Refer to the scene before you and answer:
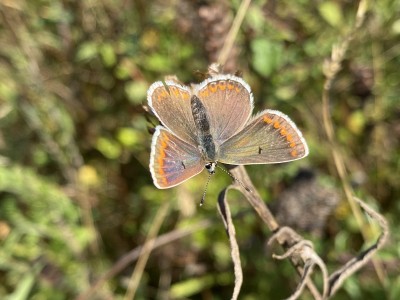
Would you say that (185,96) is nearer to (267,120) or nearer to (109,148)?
(267,120)

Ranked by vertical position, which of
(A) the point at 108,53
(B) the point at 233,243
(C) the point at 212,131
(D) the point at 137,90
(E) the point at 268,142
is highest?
(A) the point at 108,53

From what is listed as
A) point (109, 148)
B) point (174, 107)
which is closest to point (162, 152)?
point (174, 107)

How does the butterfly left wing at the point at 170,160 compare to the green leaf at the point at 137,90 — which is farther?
the green leaf at the point at 137,90

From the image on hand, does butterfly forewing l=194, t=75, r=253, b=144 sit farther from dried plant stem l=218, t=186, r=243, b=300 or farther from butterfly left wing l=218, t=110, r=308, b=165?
dried plant stem l=218, t=186, r=243, b=300

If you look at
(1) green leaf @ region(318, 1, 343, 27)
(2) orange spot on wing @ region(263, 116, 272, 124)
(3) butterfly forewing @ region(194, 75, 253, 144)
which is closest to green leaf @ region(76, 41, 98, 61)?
(1) green leaf @ region(318, 1, 343, 27)

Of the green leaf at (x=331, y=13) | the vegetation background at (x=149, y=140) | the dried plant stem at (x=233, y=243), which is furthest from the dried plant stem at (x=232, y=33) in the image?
the dried plant stem at (x=233, y=243)

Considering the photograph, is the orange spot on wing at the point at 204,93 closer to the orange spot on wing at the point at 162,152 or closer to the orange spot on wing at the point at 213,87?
the orange spot on wing at the point at 213,87

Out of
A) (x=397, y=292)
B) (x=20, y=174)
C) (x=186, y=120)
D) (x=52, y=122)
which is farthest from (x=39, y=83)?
(x=397, y=292)

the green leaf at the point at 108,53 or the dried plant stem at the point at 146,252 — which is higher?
the green leaf at the point at 108,53
